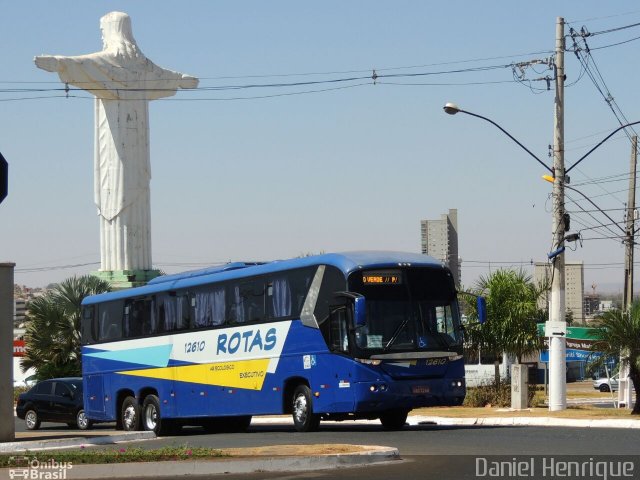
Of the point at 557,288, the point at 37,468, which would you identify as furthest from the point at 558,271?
the point at 37,468

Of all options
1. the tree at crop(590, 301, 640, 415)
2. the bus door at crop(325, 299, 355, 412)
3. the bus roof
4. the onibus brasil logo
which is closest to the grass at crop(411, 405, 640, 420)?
the tree at crop(590, 301, 640, 415)

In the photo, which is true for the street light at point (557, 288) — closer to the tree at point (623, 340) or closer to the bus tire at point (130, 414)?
Answer: the tree at point (623, 340)

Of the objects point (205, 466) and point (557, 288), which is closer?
point (205, 466)

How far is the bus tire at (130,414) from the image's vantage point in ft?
95.4

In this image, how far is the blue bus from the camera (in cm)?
2320

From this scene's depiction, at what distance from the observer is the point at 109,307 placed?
3047cm

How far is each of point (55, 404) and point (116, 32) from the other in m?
24.8

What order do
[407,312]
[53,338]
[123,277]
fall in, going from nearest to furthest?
[407,312] < [53,338] < [123,277]

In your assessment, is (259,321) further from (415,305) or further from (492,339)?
(492,339)

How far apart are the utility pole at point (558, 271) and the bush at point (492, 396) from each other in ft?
13.5

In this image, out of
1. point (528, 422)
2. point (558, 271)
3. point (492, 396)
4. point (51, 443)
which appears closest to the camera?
point (51, 443)

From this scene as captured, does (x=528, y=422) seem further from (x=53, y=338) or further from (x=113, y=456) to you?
(x=53, y=338)

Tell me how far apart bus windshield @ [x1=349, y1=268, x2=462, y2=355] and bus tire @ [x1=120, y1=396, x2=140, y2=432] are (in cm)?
817

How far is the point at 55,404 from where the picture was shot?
3491 cm
